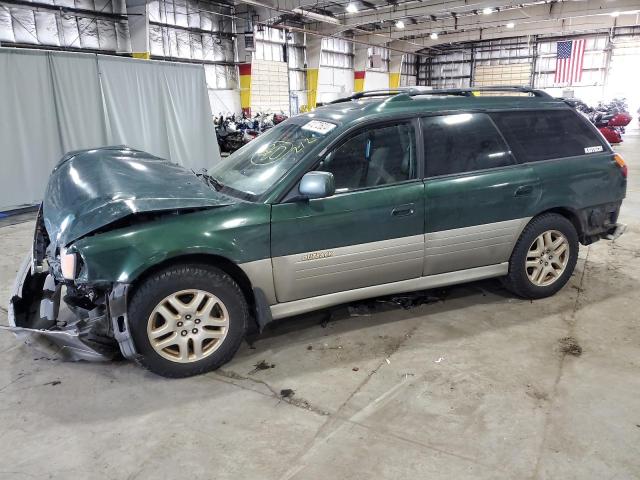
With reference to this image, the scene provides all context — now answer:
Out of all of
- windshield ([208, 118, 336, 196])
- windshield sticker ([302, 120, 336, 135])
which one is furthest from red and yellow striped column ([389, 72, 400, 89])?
windshield sticker ([302, 120, 336, 135])

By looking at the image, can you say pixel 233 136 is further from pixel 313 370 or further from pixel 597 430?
pixel 597 430

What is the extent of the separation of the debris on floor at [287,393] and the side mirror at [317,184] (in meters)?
1.11

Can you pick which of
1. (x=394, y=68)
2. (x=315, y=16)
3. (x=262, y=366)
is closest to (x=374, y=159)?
(x=262, y=366)

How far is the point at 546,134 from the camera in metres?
3.51

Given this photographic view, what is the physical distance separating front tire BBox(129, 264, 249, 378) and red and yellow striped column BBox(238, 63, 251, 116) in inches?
701

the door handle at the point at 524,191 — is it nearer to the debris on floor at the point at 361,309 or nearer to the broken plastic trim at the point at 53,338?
the debris on floor at the point at 361,309

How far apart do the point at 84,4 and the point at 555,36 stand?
1111 inches

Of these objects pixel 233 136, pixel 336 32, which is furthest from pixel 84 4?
pixel 336 32

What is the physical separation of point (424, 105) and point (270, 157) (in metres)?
1.12

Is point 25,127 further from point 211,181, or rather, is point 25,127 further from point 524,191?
point 524,191

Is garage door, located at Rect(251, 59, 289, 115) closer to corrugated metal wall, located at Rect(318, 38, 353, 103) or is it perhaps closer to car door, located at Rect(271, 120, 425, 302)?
corrugated metal wall, located at Rect(318, 38, 353, 103)

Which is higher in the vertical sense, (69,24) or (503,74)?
(69,24)

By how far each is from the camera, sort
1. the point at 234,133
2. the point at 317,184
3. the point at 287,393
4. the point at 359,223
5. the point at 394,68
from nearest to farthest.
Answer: the point at 287,393, the point at 317,184, the point at 359,223, the point at 234,133, the point at 394,68

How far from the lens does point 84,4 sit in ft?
44.4
